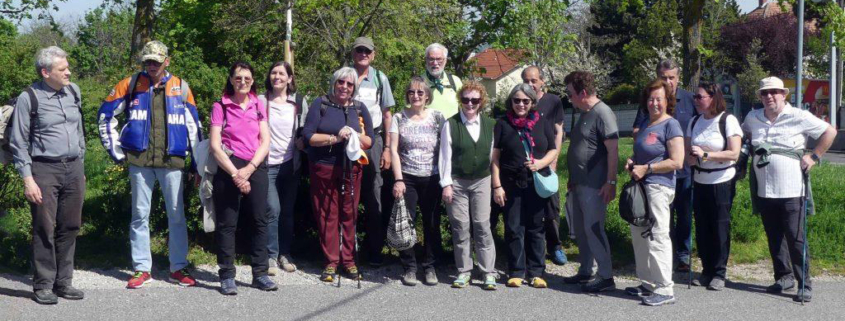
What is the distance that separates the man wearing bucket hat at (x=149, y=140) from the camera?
685 centimetres

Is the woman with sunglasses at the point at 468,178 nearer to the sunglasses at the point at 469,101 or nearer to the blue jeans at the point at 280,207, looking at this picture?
the sunglasses at the point at 469,101

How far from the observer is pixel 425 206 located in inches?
290

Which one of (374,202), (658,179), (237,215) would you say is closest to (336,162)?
(374,202)

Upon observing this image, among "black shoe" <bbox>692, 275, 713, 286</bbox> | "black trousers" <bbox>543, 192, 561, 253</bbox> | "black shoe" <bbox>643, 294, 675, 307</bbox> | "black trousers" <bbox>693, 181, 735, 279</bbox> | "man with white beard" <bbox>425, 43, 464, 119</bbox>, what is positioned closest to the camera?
"black shoe" <bbox>643, 294, 675, 307</bbox>

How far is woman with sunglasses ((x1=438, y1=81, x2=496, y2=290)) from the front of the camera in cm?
714

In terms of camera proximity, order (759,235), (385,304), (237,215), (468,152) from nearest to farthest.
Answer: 1. (385,304)
2. (237,215)
3. (468,152)
4. (759,235)

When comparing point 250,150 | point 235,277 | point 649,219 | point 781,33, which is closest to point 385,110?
point 250,150

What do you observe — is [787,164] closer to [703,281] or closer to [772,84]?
[772,84]

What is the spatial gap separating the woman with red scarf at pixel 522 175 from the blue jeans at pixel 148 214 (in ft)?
8.58

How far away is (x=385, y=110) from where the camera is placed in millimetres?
7770

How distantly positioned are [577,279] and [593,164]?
1039mm

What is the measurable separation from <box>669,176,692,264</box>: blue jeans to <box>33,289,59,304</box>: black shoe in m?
5.16

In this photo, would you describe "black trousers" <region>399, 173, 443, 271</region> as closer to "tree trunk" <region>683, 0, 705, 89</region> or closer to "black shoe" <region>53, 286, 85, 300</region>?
"black shoe" <region>53, 286, 85, 300</region>

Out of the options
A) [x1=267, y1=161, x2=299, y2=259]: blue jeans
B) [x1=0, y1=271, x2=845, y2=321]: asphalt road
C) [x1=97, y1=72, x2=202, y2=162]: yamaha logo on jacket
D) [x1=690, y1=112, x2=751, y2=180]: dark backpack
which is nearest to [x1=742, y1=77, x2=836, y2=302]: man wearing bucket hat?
[x1=690, y1=112, x2=751, y2=180]: dark backpack
